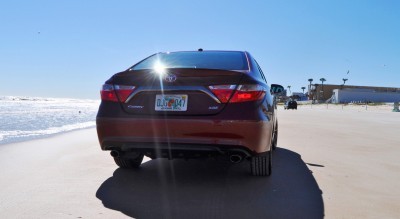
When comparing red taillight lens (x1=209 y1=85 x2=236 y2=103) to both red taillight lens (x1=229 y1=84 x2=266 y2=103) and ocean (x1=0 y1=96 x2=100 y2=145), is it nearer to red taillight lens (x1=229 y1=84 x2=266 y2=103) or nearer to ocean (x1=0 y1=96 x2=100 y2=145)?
red taillight lens (x1=229 y1=84 x2=266 y2=103)

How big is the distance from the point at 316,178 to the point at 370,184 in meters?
0.56

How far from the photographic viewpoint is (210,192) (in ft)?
10.9

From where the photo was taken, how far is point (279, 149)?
6.48m

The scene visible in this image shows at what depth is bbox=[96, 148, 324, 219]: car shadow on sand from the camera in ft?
9.09

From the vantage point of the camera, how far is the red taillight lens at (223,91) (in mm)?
3088

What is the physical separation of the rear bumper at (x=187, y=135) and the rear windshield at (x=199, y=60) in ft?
2.29

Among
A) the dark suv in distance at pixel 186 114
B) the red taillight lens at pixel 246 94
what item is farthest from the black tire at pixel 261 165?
the red taillight lens at pixel 246 94

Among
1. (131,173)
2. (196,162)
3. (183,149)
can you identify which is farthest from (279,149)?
(183,149)

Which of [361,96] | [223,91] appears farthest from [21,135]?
[361,96]

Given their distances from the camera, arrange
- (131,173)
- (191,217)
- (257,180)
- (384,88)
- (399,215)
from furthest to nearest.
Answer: (384,88) < (131,173) < (257,180) < (399,215) < (191,217)

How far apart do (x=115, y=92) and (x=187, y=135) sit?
84 cm

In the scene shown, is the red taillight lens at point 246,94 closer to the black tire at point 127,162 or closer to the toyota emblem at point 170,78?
the toyota emblem at point 170,78

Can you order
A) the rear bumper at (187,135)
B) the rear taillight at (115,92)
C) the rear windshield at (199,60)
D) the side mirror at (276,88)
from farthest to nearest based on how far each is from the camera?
the side mirror at (276,88) < the rear windshield at (199,60) < the rear taillight at (115,92) < the rear bumper at (187,135)

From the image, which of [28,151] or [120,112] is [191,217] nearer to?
[120,112]
